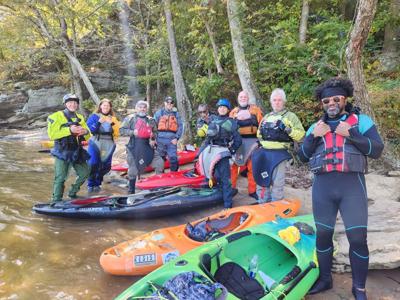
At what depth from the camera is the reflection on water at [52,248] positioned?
3414 mm

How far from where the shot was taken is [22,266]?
3797 mm

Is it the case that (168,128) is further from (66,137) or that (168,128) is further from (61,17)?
(61,17)

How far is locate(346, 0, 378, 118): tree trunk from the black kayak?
9.05ft

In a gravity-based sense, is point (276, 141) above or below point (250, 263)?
above

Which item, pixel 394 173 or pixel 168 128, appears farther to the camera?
pixel 168 128

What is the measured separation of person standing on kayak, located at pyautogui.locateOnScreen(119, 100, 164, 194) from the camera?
6336mm

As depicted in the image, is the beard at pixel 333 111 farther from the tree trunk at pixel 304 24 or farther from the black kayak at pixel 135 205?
the tree trunk at pixel 304 24

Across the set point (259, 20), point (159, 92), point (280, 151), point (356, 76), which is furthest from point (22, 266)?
point (159, 92)

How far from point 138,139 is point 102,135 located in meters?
0.70

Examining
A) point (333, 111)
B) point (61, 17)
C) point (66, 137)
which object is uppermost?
point (61, 17)

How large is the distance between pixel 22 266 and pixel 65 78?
1532 cm

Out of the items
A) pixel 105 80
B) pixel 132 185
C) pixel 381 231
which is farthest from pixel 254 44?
pixel 105 80

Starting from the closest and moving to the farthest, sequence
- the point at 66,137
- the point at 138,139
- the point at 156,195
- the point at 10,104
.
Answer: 1. the point at 66,137
2. the point at 156,195
3. the point at 138,139
4. the point at 10,104

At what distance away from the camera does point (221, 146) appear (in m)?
5.32
